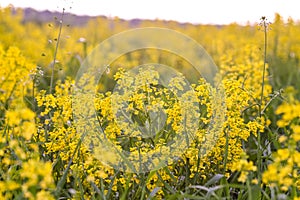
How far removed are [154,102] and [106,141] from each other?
0.46m

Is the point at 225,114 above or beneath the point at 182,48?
beneath

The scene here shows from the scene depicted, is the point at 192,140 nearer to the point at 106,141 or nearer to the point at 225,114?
the point at 225,114

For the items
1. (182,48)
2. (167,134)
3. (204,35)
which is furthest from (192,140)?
(204,35)

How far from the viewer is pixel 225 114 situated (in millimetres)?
3555

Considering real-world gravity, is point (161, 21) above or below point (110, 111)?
above

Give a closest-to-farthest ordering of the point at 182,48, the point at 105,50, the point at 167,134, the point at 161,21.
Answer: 1. the point at 167,134
2. the point at 105,50
3. the point at 182,48
4. the point at 161,21

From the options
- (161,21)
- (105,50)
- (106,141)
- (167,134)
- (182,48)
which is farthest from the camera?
(161,21)

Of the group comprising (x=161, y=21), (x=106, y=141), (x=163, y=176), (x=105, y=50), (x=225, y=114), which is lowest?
(x=163, y=176)

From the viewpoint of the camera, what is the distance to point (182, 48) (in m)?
12.4

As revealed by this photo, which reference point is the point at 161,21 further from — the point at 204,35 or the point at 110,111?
the point at 110,111

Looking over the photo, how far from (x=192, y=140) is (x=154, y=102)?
1.26 feet

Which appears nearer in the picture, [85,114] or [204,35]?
[85,114]

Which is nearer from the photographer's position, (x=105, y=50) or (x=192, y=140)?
(x=192, y=140)

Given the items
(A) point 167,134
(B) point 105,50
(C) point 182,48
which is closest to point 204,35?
(C) point 182,48
